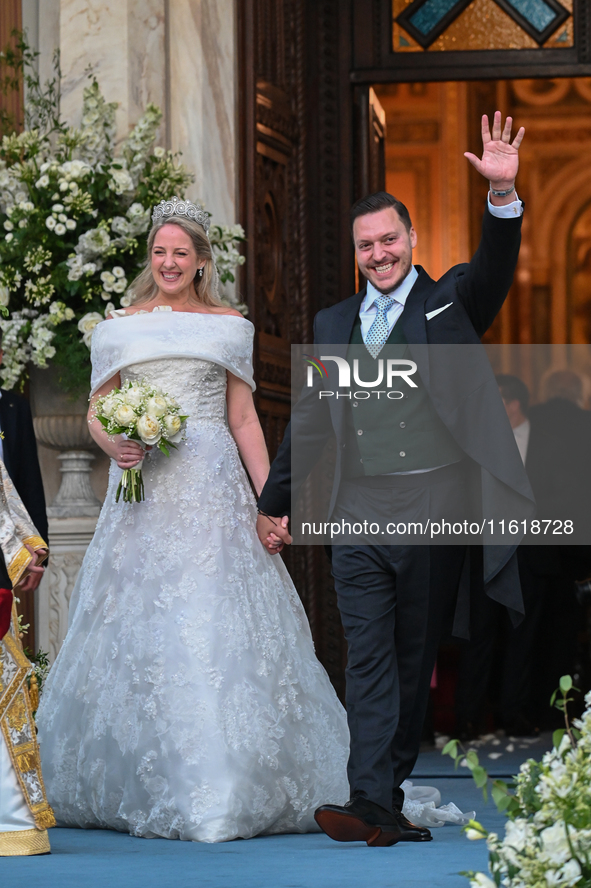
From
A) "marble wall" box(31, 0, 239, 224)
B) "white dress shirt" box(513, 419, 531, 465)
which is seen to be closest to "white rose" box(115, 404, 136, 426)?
"marble wall" box(31, 0, 239, 224)

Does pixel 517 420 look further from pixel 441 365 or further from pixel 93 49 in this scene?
pixel 441 365

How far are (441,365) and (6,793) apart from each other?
71.2 inches

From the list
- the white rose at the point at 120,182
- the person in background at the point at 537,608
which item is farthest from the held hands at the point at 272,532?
the person in background at the point at 537,608

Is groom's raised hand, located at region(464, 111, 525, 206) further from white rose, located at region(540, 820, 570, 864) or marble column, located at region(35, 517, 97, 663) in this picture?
marble column, located at region(35, 517, 97, 663)

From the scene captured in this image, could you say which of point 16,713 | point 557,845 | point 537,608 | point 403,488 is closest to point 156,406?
point 403,488

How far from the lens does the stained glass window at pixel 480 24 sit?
754 centimetres

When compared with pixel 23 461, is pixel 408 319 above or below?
above

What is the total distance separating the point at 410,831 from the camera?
14.4ft

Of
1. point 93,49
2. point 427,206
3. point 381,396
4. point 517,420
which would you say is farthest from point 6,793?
point 427,206

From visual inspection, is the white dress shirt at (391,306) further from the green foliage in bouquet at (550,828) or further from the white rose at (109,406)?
the green foliage in bouquet at (550,828)

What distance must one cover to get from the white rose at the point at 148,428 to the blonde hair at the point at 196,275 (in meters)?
0.69

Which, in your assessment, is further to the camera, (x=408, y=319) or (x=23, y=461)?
(x=23, y=461)

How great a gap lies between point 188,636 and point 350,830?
0.92 m

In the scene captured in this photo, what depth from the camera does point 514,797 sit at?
2830mm
